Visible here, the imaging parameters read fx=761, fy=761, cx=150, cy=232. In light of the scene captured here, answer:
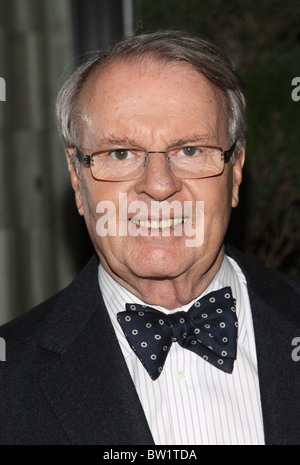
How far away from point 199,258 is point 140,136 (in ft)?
1.20

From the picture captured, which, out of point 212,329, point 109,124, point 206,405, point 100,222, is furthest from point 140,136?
point 206,405

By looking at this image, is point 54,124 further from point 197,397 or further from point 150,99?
point 197,397

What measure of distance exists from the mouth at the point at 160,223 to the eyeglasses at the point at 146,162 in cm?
11

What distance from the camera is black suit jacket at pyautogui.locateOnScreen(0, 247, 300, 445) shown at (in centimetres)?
189

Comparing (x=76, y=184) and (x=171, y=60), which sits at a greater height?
(x=171, y=60)

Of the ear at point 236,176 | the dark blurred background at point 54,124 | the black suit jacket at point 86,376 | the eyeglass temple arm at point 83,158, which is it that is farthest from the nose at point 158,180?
the dark blurred background at point 54,124

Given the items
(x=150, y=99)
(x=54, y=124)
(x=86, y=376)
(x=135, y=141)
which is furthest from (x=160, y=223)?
(x=54, y=124)

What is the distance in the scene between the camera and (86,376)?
77.4 inches

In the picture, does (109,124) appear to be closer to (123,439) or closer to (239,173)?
(239,173)

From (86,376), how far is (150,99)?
745 millimetres

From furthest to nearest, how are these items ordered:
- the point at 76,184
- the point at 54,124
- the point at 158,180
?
the point at 54,124, the point at 76,184, the point at 158,180

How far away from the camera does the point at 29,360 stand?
2031 mm

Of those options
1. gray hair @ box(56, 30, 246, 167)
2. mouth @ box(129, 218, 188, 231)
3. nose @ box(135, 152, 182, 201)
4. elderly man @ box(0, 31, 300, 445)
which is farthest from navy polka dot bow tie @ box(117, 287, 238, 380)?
gray hair @ box(56, 30, 246, 167)

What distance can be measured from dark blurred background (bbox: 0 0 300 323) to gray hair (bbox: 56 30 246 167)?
97cm
